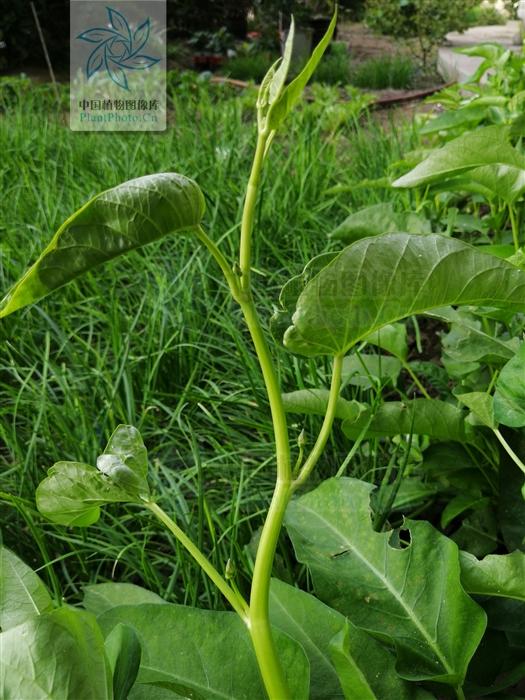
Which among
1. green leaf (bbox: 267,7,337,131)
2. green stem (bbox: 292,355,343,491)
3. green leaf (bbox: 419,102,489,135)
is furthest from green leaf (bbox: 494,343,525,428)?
green leaf (bbox: 419,102,489,135)

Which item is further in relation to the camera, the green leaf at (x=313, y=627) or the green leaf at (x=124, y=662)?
the green leaf at (x=313, y=627)

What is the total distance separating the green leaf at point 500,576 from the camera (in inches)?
26.7

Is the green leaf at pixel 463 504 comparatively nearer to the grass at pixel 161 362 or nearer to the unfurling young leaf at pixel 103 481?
the grass at pixel 161 362

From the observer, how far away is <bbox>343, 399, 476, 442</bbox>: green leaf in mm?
932

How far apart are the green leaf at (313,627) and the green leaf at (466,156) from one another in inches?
19.4

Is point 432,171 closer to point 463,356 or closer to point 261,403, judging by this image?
point 463,356

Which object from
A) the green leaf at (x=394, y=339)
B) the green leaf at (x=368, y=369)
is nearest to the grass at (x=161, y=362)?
the green leaf at (x=368, y=369)

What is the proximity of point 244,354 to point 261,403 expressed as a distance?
0.46 ft

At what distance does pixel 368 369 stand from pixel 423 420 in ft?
0.98

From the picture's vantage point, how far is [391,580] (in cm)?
70

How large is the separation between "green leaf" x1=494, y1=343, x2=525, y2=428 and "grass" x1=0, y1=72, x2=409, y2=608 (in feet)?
1.22

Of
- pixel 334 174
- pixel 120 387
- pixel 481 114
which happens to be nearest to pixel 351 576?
pixel 120 387

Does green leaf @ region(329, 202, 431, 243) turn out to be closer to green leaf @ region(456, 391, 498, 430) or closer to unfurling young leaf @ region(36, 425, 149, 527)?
green leaf @ region(456, 391, 498, 430)

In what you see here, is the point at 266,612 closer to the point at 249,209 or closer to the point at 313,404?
the point at 249,209
